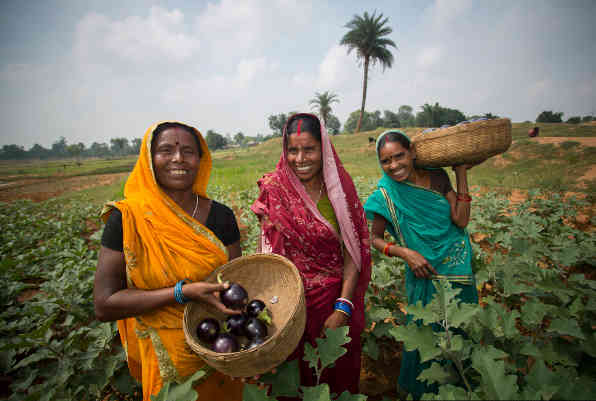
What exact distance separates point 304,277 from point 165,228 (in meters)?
1.07

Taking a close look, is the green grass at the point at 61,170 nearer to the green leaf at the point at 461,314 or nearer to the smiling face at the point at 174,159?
the smiling face at the point at 174,159

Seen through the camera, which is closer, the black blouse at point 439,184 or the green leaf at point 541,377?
the green leaf at point 541,377

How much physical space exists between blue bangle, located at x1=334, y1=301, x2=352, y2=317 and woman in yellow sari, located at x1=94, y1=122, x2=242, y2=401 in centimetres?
82

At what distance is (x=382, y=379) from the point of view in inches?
105

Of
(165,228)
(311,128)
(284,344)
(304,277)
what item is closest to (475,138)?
(311,128)

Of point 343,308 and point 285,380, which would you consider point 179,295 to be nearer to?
point 285,380

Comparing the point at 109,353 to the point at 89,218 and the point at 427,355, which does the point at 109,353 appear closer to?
the point at 427,355

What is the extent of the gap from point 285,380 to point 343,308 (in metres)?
0.77

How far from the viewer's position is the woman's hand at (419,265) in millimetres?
2113

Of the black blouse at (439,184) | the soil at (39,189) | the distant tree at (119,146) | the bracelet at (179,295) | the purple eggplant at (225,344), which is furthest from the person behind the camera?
the distant tree at (119,146)

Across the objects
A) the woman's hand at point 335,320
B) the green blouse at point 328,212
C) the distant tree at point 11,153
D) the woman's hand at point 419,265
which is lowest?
the woman's hand at point 335,320

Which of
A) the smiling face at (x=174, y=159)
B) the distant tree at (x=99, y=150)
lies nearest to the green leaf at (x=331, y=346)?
the smiling face at (x=174, y=159)

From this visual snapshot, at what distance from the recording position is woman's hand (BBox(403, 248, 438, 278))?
2113 mm

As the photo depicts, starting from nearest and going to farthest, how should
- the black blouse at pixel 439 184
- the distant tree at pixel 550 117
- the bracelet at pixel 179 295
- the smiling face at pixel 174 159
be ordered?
the bracelet at pixel 179 295
the smiling face at pixel 174 159
the black blouse at pixel 439 184
the distant tree at pixel 550 117
